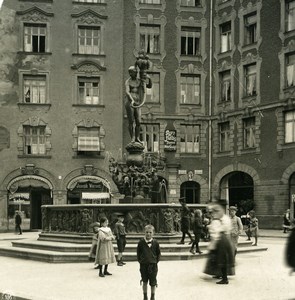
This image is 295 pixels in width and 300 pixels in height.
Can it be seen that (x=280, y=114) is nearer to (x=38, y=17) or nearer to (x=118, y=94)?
(x=118, y=94)

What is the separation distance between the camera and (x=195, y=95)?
41.6m

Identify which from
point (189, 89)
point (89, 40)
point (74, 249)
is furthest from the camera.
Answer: point (189, 89)

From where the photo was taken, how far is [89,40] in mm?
40812

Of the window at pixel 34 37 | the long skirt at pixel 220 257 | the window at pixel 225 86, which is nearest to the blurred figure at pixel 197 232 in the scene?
the long skirt at pixel 220 257

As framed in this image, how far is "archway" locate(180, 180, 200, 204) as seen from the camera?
41.3 m

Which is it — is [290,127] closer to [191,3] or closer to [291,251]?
[191,3]

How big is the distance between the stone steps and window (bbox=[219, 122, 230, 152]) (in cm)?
1970

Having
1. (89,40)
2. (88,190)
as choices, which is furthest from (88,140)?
(89,40)

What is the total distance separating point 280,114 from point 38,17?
56.6 feet

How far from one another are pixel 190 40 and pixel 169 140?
720 centimetres

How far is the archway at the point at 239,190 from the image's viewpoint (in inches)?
1502

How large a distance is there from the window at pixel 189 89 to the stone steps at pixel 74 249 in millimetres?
21348

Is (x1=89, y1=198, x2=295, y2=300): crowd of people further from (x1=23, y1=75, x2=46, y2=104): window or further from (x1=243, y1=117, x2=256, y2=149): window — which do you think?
(x1=23, y1=75, x2=46, y2=104): window

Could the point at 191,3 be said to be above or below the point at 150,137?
above
